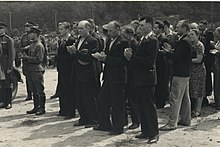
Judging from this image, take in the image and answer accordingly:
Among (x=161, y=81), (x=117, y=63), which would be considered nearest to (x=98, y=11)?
(x=161, y=81)

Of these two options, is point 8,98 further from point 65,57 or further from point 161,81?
point 161,81

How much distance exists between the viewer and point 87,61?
6773 mm

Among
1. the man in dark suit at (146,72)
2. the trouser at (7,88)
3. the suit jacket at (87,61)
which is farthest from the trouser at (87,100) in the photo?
the trouser at (7,88)

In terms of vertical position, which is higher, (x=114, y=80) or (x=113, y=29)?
(x=113, y=29)

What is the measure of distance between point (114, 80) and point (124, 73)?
0.66 feet

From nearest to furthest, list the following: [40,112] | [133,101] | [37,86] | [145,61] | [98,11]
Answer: [145,61] < [133,101] < [37,86] < [40,112] < [98,11]

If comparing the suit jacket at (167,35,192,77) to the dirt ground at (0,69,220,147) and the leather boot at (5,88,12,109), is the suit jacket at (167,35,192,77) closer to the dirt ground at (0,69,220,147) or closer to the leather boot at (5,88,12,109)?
the dirt ground at (0,69,220,147)

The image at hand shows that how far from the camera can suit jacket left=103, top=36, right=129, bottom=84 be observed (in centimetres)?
619

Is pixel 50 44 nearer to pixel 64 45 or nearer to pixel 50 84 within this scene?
pixel 50 84

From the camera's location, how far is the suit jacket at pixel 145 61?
19.0 ft

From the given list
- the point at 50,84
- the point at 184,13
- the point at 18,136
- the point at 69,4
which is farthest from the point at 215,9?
the point at 18,136

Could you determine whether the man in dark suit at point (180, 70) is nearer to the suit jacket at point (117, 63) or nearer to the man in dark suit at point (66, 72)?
the suit jacket at point (117, 63)

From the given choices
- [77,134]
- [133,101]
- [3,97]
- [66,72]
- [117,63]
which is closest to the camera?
[117,63]

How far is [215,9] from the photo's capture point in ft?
87.8
